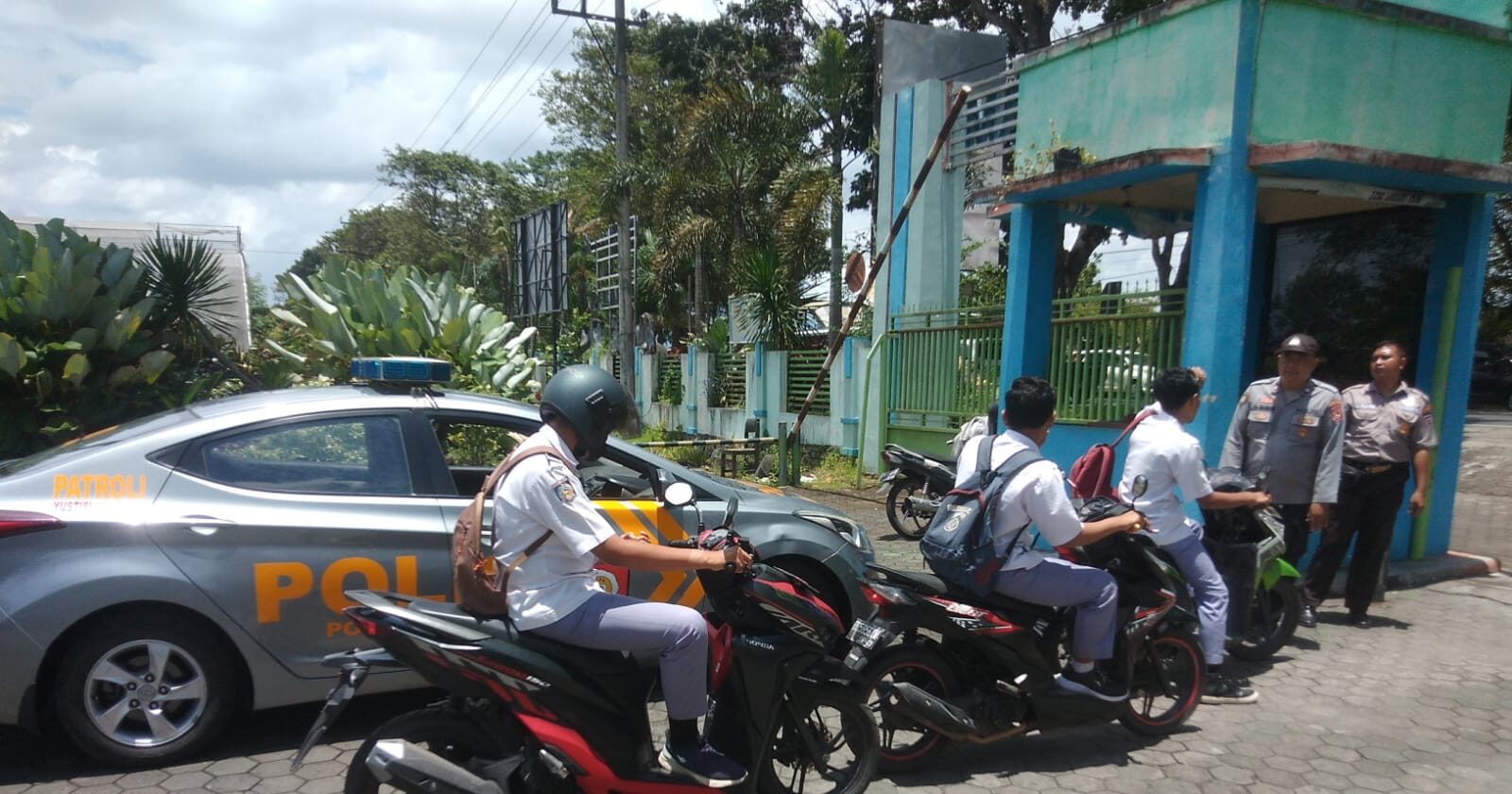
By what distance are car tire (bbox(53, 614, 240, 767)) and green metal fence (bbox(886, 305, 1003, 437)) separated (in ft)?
24.9

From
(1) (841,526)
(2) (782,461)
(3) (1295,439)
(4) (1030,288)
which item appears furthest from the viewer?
(2) (782,461)

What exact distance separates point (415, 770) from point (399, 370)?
2.02 m

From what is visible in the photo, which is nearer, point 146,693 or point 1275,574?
point 146,693

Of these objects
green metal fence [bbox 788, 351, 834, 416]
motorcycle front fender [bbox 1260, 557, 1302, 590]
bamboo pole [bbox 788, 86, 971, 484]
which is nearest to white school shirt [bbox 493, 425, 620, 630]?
motorcycle front fender [bbox 1260, 557, 1302, 590]

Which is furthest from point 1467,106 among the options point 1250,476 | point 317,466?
point 317,466

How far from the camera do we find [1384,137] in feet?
21.9

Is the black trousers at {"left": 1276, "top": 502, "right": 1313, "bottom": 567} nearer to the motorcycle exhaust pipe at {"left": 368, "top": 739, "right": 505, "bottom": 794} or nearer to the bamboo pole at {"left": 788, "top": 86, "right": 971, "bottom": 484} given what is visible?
the motorcycle exhaust pipe at {"left": 368, "top": 739, "right": 505, "bottom": 794}

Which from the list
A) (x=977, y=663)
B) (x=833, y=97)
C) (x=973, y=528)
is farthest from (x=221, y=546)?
(x=833, y=97)

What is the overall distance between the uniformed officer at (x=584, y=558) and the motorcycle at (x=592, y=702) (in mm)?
92

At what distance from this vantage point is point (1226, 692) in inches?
183

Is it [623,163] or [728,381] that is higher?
[623,163]

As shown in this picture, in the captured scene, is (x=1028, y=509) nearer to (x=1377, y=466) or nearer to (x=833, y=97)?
(x=1377, y=466)

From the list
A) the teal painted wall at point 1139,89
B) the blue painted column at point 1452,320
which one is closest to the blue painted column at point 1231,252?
the teal painted wall at point 1139,89

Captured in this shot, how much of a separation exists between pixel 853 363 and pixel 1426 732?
8740 mm
